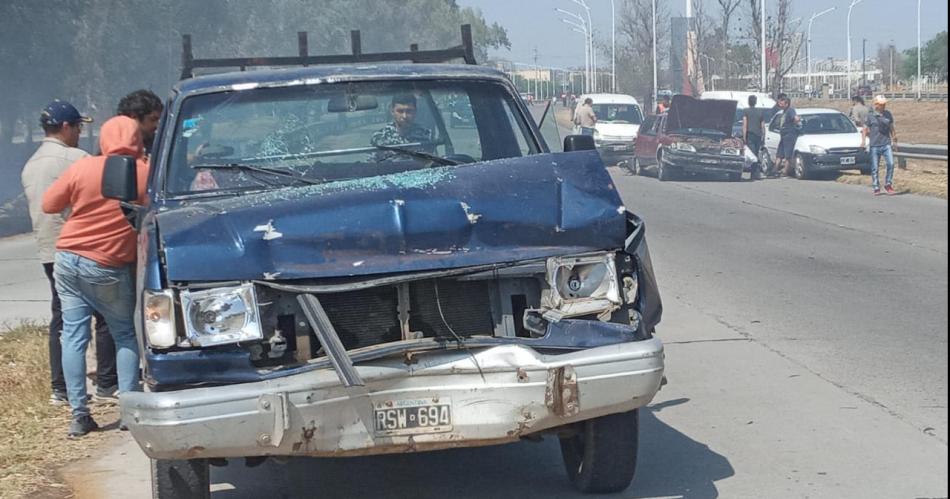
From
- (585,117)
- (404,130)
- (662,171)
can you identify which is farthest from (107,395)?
(585,117)

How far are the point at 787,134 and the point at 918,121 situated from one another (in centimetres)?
3023

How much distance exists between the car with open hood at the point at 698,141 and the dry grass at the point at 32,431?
20053 mm

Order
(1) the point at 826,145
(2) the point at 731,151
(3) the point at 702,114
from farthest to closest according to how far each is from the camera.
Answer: (3) the point at 702,114 < (2) the point at 731,151 < (1) the point at 826,145

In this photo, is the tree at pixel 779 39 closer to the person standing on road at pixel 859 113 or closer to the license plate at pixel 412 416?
the person standing on road at pixel 859 113

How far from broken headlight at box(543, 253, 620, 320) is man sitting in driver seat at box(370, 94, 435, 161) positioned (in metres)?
1.58

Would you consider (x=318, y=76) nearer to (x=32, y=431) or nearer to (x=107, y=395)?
(x=32, y=431)

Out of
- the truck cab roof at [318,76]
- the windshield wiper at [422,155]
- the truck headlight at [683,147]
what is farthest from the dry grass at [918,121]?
the windshield wiper at [422,155]

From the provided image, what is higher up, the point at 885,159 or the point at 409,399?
the point at 885,159

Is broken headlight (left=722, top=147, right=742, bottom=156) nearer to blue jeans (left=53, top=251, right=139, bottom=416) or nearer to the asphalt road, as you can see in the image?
the asphalt road

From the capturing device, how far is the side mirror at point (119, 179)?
235 inches

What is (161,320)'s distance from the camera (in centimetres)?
473

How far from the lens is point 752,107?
3139 centimetres

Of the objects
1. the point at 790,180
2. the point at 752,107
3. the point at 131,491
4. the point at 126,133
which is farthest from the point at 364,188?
the point at 752,107

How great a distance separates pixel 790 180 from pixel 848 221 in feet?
32.9
